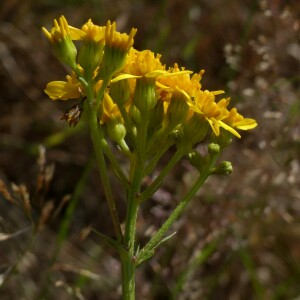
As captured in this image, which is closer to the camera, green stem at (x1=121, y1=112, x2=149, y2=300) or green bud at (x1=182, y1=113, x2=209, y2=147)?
green stem at (x1=121, y1=112, x2=149, y2=300)

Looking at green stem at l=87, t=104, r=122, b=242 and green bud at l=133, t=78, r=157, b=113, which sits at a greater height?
green bud at l=133, t=78, r=157, b=113

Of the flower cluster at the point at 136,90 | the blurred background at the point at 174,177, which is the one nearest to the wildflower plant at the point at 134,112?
the flower cluster at the point at 136,90

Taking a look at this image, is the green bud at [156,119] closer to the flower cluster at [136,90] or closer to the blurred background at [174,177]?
the flower cluster at [136,90]

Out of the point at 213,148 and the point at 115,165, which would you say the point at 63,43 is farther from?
the point at 213,148

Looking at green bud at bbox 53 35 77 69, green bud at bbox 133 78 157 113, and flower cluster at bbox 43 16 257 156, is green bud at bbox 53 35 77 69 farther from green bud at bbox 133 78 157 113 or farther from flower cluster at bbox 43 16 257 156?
green bud at bbox 133 78 157 113

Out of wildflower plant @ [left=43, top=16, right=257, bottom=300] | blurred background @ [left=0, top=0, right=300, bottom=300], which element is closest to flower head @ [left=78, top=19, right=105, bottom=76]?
wildflower plant @ [left=43, top=16, right=257, bottom=300]

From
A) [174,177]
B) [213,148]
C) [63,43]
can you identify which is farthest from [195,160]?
[174,177]
